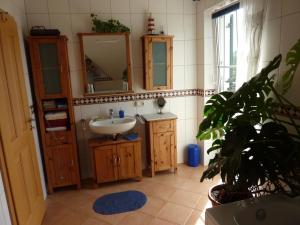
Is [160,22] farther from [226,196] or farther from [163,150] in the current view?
[226,196]

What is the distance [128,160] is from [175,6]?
214 cm

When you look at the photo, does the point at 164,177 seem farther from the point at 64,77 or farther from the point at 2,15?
the point at 2,15

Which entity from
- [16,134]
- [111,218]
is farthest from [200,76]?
[16,134]

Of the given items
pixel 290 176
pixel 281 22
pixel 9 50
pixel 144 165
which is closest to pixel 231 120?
pixel 290 176

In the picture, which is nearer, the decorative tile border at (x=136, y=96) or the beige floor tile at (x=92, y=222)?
the beige floor tile at (x=92, y=222)

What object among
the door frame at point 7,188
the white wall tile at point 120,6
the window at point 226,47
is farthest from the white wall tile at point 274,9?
the door frame at point 7,188

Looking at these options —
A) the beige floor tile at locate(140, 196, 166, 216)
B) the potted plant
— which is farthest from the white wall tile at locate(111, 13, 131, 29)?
the beige floor tile at locate(140, 196, 166, 216)

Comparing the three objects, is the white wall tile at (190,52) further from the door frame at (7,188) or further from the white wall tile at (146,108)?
the door frame at (7,188)

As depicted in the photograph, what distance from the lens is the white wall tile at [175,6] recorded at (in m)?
3.12

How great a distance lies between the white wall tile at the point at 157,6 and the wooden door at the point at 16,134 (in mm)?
1684

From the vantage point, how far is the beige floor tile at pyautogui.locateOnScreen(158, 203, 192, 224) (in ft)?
7.56

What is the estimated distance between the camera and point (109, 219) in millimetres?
2346

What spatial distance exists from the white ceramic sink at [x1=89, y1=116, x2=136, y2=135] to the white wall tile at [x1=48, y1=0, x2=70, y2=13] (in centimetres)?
139

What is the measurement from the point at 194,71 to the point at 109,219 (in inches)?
88.3
